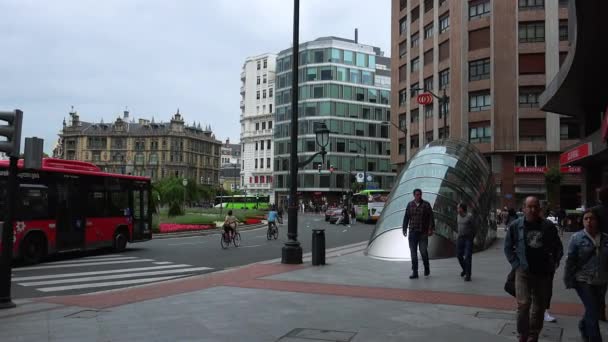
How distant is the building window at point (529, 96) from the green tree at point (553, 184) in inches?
279

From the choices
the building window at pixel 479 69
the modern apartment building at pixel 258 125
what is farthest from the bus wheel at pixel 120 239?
the modern apartment building at pixel 258 125

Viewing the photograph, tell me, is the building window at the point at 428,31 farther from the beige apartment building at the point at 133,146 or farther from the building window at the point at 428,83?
the beige apartment building at the point at 133,146

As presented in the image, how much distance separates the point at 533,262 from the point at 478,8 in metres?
50.1

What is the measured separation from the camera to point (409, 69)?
62.7 m

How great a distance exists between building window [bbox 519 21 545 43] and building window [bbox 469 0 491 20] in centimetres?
358

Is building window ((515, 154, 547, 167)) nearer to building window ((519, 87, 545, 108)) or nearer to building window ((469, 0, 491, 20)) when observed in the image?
building window ((519, 87, 545, 108))

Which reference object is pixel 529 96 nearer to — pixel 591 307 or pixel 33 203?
pixel 33 203

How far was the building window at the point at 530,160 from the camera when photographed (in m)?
48.5

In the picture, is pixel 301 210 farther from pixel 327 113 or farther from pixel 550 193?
pixel 550 193

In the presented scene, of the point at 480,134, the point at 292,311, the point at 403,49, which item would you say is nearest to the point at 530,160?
the point at 480,134

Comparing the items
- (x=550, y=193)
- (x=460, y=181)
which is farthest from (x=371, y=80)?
(x=460, y=181)

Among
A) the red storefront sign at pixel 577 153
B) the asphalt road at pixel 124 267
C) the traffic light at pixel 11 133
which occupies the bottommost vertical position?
the asphalt road at pixel 124 267

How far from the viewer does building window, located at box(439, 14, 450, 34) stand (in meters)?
54.3

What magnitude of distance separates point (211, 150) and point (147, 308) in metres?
140
